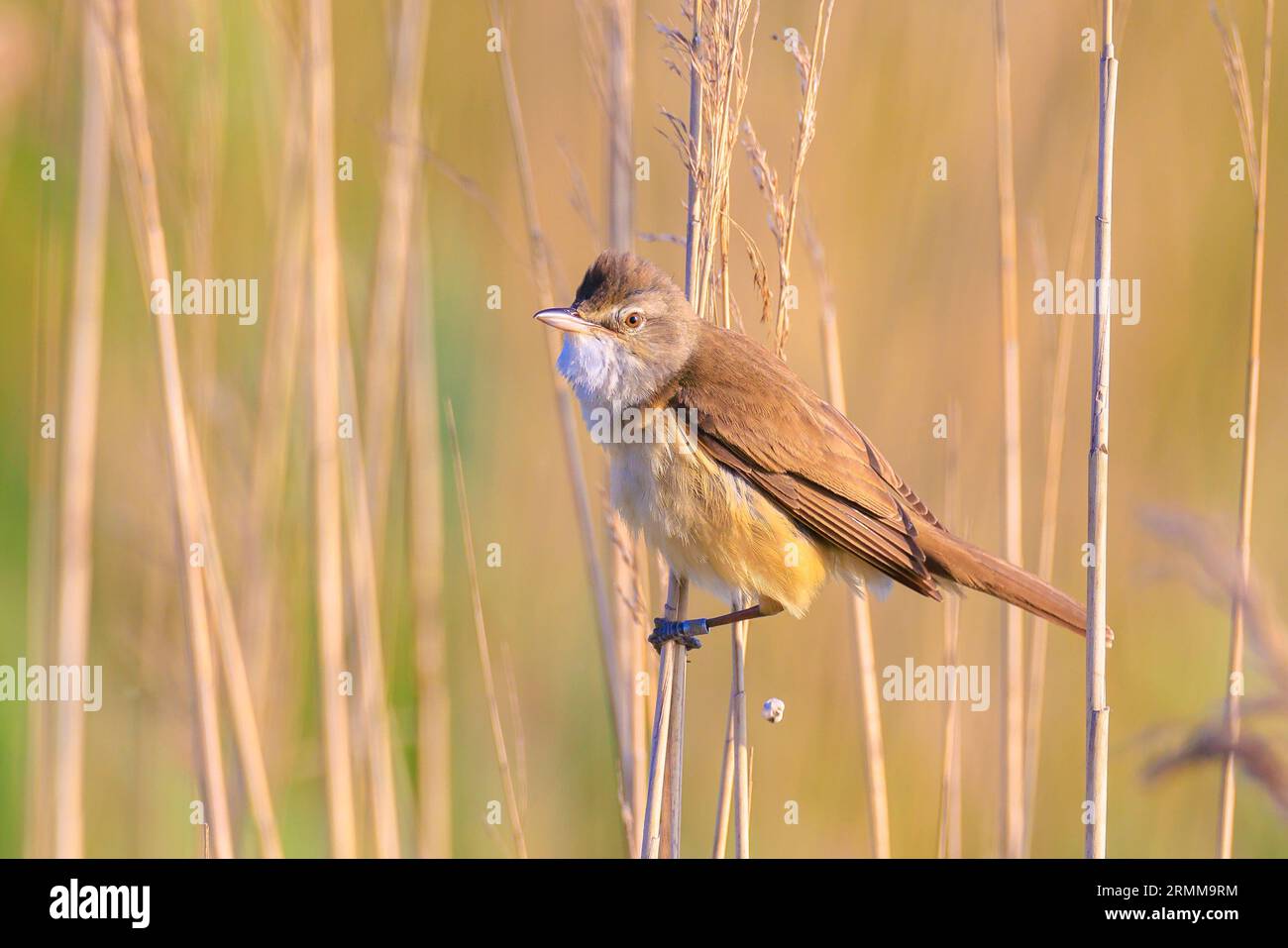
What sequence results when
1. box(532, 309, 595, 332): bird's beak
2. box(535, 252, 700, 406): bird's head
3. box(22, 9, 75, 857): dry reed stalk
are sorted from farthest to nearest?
1. box(22, 9, 75, 857): dry reed stalk
2. box(535, 252, 700, 406): bird's head
3. box(532, 309, 595, 332): bird's beak

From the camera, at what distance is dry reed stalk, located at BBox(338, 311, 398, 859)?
121 inches

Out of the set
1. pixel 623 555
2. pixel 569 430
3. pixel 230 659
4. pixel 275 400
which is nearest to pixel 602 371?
pixel 569 430

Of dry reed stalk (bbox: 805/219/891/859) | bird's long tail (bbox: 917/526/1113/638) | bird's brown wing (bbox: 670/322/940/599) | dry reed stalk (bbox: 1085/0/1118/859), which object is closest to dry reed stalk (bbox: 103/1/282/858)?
bird's brown wing (bbox: 670/322/940/599)

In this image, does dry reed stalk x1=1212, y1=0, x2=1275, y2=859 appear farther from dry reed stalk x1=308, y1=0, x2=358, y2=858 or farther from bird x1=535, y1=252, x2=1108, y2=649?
dry reed stalk x1=308, y1=0, x2=358, y2=858

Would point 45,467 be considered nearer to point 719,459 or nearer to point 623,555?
point 623,555

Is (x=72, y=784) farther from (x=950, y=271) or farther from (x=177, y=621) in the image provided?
(x=950, y=271)

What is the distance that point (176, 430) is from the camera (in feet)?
8.97

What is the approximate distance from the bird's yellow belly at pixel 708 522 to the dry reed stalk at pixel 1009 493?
1.84 ft

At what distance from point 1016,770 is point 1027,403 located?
175 cm

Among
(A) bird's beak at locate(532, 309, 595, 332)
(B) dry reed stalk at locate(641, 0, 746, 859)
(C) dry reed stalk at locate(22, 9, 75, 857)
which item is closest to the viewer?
(B) dry reed stalk at locate(641, 0, 746, 859)

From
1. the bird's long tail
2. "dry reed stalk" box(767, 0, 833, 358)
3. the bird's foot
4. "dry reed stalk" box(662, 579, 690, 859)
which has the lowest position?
"dry reed stalk" box(662, 579, 690, 859)

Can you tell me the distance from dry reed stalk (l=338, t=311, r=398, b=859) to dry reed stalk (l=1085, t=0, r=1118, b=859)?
1628 millimetres

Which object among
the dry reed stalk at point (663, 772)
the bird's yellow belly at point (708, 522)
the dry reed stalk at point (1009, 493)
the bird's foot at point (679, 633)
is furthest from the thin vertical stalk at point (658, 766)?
the dry reed stalk at point (1009, 493)

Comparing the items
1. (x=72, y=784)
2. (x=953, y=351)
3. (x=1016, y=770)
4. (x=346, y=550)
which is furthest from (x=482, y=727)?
(x=953, y=351)
